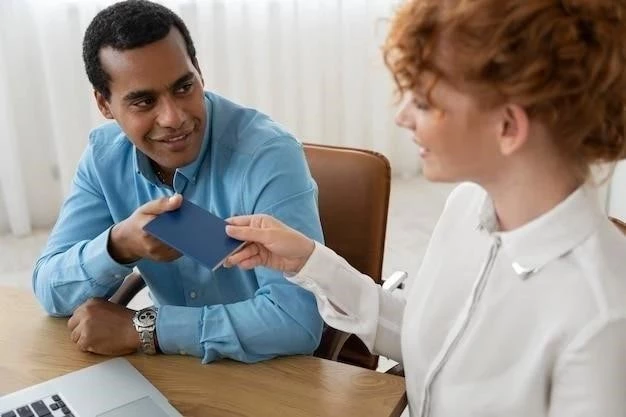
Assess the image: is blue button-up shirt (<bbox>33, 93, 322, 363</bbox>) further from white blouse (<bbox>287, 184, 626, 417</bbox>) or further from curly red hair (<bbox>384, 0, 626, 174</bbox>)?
curly red hair (<bbox>384, 0, 626, 174</bbox>)

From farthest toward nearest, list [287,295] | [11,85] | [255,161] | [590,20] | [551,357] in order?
[11,85], [255,161], [287,295], [551,357], [590,20]

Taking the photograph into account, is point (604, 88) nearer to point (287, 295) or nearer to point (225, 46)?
point (287, 295)

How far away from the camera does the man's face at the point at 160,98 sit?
1.33m

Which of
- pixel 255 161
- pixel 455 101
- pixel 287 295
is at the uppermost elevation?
pixel 455 101

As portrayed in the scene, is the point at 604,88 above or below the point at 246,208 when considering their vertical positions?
above

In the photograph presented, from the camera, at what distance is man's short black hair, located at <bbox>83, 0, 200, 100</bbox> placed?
4.36 feet

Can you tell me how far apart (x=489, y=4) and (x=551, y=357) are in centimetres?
43

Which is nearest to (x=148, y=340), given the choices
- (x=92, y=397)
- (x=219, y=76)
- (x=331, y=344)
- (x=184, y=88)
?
(x=92, y=397)

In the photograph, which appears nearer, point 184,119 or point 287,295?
point 287,295

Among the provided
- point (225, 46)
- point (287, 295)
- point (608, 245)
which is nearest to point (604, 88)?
point (608, 245)

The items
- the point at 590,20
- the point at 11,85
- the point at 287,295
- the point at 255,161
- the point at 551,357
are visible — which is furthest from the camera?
the point at 11,85

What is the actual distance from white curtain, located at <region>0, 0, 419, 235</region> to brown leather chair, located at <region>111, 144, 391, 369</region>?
149 centimetres

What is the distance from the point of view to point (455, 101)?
83 cm

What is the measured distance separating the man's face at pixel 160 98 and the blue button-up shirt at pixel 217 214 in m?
0.04
